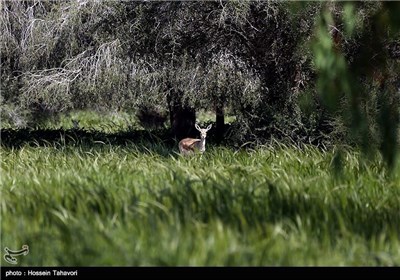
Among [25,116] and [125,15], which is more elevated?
[125,15]

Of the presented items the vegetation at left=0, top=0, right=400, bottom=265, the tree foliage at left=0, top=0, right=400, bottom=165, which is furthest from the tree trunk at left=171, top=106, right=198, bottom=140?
the tree foliage at left=0, top=0, right=400, bottom=165

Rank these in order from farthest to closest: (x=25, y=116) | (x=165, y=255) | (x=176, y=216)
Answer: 1. (x=25, y=116)
2. (x=176, y=216)
3. (x=165, y=255)

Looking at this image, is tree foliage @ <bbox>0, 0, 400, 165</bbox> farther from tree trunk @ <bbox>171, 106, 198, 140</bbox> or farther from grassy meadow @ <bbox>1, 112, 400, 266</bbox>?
grassy meadow @ <bbox>1, 112, 400, 266</bbox>

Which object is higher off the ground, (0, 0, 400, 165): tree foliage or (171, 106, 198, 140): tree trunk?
(0, 0, 400, 165): tree foliage

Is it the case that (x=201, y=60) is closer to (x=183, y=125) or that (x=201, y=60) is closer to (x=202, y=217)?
(x=183, y=125)

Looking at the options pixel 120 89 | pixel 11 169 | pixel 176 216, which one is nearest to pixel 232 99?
pixel 120 89

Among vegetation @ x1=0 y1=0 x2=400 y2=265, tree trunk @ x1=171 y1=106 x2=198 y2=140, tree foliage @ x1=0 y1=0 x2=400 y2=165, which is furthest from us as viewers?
tree trunk @ x1=171 y1=106 x2=198 y2=140

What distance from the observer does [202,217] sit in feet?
20.5

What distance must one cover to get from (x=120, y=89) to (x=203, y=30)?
1.89 m

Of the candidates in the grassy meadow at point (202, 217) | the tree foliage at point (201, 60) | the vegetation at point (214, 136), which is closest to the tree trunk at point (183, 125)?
the vegetation at point (214, 136)

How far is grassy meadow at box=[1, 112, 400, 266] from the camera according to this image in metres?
5.23

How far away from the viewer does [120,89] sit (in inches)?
533

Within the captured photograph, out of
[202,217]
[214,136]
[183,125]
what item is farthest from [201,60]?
[202,217]
